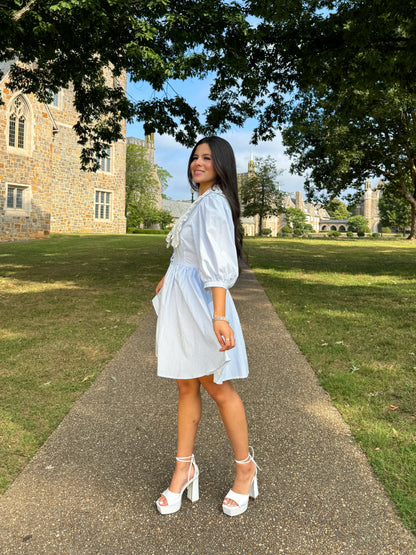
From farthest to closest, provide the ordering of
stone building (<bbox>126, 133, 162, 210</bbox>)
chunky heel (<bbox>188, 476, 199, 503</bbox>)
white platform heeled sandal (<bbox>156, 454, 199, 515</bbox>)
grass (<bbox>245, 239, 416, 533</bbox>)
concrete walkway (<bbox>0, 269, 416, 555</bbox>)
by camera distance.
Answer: stone building (<bbox>126, 133, 162, 210</bbox>) < grass (<bbox>245, 239, 416, 533</bbox>) < chunky heel (<bbox>188, 476, 199, 503</bbox>) < white platform heeled sandal (<bbox>156, 454, 199, 515</bbox>) < concrete walkway (<bbox>0, 269, 416, 555</bbox>)

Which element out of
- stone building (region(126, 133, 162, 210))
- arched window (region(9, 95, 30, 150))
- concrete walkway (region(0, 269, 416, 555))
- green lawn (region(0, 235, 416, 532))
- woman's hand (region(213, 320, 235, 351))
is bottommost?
concrete walkway (region(0, 269, 416, 555))

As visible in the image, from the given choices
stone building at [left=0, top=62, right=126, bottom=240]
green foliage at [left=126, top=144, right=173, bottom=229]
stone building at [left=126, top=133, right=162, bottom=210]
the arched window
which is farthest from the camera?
stone building at [left=126, top=133, right=162, bottom=210]

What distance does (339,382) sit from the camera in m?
3.99

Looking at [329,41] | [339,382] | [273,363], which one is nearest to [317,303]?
[273,363]

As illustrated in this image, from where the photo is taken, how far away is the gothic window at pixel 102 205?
3722cm

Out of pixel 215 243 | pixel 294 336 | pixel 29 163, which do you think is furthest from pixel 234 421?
pixel 29 163

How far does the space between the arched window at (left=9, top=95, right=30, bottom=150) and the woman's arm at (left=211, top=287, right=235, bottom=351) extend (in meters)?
27.3

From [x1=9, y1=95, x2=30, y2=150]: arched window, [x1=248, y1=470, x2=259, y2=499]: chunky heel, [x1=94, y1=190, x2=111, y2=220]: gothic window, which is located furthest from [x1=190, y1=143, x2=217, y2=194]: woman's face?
[x1=94, y1=190, x2=111, y2=220]: gothic window

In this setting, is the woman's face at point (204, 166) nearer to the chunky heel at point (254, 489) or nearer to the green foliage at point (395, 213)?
the chunky heel at point (254, 489)

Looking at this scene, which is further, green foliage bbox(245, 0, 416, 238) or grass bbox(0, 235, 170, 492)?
green foliage bbox(245, 0, 416, 238)

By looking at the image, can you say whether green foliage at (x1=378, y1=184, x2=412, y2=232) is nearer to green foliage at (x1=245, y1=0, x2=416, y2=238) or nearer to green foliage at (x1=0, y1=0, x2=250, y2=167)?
green foliage at (x1=245, y1=0, x2=416, y2=238)

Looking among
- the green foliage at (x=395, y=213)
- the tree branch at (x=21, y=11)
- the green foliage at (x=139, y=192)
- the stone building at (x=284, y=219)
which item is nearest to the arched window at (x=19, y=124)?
the tree branch at (x=21, y=11)

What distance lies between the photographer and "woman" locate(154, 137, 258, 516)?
2045 mm

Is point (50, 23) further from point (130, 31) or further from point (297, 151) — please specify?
point (297, 151)
